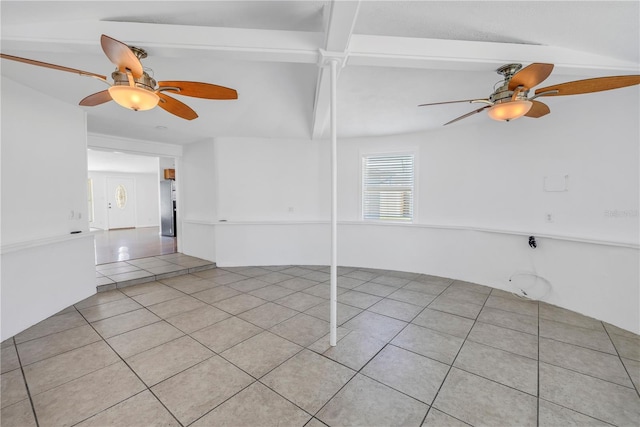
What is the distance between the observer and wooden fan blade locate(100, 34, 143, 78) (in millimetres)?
1404

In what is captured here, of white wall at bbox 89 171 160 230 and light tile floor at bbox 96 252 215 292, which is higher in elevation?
white wall at bbox 89 171 160 230

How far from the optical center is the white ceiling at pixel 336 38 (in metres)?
1.69

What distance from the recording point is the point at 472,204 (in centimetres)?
399

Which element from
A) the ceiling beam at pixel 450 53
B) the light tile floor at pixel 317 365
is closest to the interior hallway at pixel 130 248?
the light tile floor at pixel 317 365

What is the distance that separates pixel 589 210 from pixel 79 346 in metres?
5.40

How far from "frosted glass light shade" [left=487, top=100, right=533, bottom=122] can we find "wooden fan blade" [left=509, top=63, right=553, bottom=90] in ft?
0.40

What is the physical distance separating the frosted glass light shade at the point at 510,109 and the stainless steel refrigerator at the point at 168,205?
315 inches

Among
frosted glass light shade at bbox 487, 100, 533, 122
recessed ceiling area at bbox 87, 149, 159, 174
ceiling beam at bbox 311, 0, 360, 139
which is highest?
recessed ceiling area at bbox 87, 149, 159, 174

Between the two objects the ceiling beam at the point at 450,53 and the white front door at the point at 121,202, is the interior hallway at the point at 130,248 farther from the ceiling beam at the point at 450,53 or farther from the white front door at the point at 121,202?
the ceiling beam at the point at 450,53

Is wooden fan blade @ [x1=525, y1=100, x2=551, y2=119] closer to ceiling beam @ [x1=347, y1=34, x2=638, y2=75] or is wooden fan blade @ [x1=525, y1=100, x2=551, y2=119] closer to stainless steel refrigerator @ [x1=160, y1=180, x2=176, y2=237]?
ceiling beam @ [x1=347, y1=34, x2=638, y2=75]

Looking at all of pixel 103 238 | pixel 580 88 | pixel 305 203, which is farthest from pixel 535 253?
pixel 103 238

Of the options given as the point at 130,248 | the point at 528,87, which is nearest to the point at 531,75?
the point at 528,87

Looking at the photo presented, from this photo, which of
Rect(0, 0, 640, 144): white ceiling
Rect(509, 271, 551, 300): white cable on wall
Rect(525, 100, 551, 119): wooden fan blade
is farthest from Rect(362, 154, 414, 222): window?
Rect(525, 100, 551, 119): wooden fan blade

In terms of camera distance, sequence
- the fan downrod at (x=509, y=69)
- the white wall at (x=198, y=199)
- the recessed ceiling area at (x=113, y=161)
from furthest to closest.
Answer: the recessed ceiling area at (x=113, y=161) < the white wall at (x=198, y=199) < the fan downrod at (x=509, y=69)
